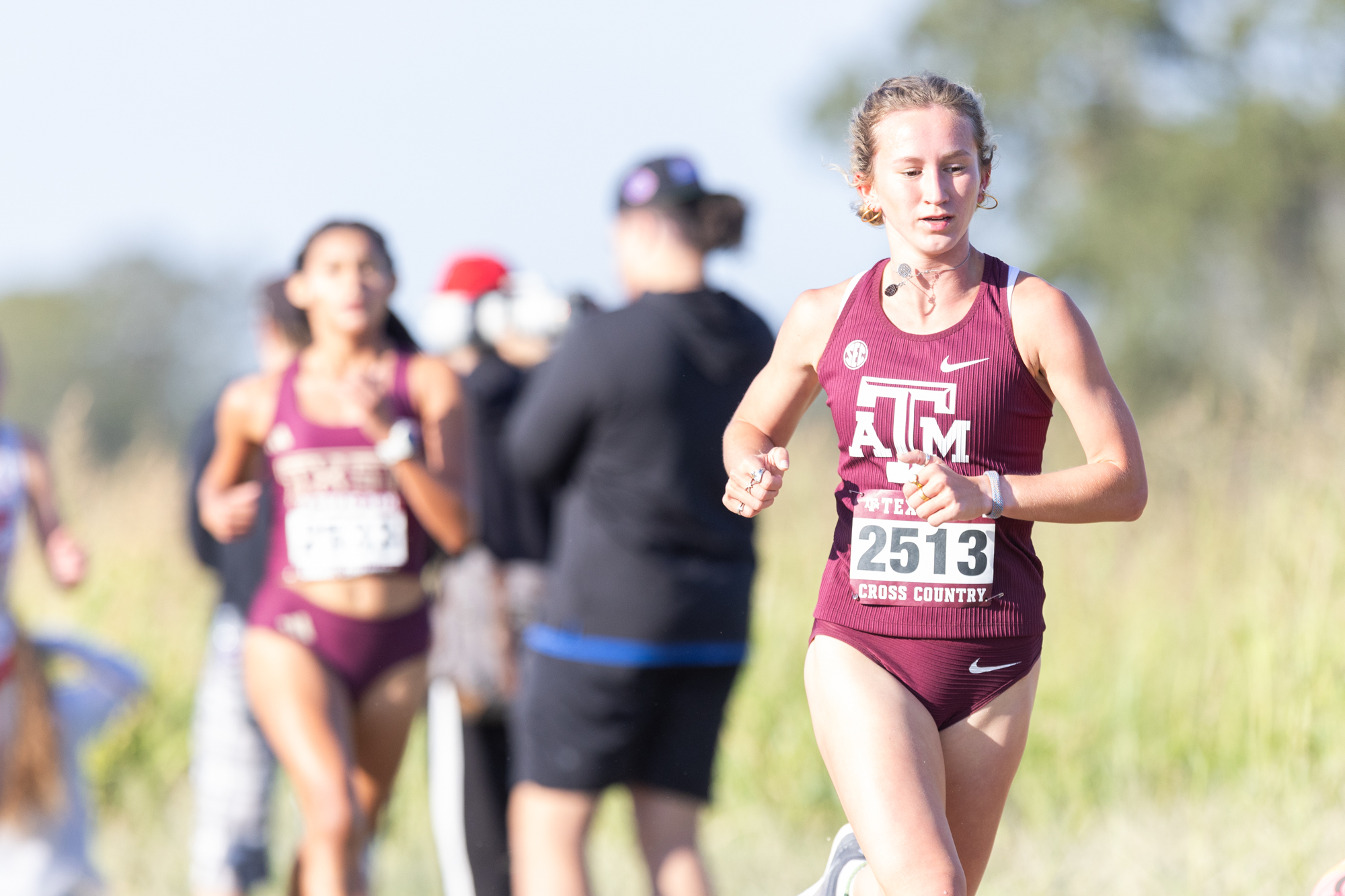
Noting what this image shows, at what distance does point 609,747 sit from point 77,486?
19.9 feet

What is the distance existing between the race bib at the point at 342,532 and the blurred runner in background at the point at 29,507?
101 cm

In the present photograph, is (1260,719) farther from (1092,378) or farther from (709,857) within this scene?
(1092,378)

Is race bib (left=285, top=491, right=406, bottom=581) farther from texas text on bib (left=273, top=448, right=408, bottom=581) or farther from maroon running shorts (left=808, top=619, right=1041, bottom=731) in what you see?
maroon running shorts (left=808, top=619, right=1041, bottom=731)

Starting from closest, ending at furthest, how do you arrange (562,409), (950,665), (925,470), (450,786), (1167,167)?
(925,470) < (950,665) < (562,409) < (450,786) < (1167,167)

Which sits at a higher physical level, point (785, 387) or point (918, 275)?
point (918, 275)

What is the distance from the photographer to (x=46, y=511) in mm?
4957

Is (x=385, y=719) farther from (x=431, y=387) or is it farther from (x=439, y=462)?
(x=431, y=387)

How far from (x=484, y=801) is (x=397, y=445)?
4.05 feet

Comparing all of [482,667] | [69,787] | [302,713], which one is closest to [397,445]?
[302,713]

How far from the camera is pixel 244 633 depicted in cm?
440

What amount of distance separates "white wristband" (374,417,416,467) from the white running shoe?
186cm

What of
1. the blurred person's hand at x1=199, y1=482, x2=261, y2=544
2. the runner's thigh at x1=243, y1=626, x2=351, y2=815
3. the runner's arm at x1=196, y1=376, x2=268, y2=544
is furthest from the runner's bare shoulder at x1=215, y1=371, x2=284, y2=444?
the runner's thigh at x1=243, y1=626, x2=351, y2=815

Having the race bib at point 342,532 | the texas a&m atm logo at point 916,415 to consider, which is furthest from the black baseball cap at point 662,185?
the texas a&m atm logo at point 916,415

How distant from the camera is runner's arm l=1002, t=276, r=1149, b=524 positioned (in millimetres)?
2180
